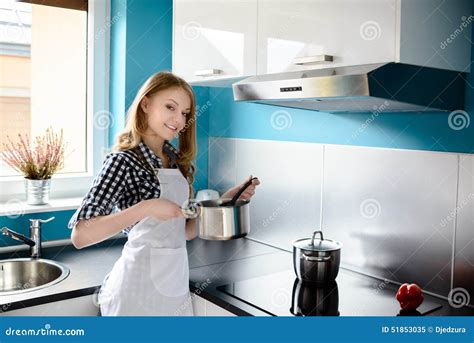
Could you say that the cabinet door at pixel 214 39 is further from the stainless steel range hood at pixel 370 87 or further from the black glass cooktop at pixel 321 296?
the black glass cooktop at pixel 321 296

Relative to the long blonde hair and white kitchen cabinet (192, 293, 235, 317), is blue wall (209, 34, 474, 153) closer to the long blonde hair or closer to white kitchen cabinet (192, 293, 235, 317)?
the long blonde hair

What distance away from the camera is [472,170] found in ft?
4.60

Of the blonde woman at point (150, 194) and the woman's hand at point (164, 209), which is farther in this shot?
the blonde woman at point (150, 194)

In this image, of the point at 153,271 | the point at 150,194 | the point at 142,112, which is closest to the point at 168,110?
the point at 142,112

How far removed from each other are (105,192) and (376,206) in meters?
0.84

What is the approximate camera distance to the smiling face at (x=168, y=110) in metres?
1.42

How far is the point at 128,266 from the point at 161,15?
3.89ft

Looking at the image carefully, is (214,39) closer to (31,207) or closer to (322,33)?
(322,33)

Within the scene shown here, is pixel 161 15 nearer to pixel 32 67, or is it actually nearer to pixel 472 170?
pixel 32 67

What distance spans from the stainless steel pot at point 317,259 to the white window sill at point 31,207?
97cm

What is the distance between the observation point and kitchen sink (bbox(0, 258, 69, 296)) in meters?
1.81

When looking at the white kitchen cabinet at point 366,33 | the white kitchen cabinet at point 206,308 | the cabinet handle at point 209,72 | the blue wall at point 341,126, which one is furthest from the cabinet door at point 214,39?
the white kitchen cabinet at point 206,308

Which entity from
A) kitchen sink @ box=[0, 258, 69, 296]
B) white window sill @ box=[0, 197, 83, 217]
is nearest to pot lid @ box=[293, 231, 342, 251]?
kitchen sink @ box=[0, 258, 69, 296]

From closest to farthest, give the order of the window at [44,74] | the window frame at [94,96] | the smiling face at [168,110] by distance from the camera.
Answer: the smiling face at [168,110] < the window at [44,74] < the window frame at [94,96]
